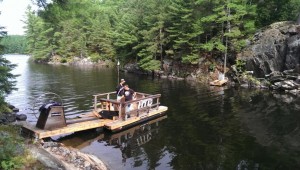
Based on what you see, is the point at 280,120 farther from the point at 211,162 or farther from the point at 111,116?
the point at 111,116

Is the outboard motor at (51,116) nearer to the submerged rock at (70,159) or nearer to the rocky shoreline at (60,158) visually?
the rocky shoreline at (60,158)

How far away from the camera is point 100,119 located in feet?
56.6

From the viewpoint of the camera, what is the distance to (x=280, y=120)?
755 inches

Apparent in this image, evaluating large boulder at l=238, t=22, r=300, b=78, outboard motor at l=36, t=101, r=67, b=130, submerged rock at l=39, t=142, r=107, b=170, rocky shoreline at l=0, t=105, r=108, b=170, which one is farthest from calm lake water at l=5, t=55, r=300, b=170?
large boulder at l=238, t=22, r=300, b=78

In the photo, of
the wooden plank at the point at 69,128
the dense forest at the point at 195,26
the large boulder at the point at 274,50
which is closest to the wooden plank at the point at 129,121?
the wooden plank at the point at 69,128

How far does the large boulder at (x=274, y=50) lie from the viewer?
32938 mm

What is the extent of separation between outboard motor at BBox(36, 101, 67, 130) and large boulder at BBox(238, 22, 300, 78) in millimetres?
26914

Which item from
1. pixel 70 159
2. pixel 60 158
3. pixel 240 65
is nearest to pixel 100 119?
pixel 70 159

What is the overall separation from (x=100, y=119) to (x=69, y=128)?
9.35 ft

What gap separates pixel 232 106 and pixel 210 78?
681 inches

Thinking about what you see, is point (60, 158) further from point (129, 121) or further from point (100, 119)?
point (129, 121)

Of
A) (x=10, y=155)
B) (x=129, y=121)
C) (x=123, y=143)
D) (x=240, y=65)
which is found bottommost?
(x=123, y=143)

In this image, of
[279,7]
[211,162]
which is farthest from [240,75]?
[211,162]

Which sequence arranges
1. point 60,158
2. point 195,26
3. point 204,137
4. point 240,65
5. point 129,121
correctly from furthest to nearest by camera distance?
1. point 195,26
2. point 240,65
3. point 129,121
4. point 204,137
5. point 60,158
